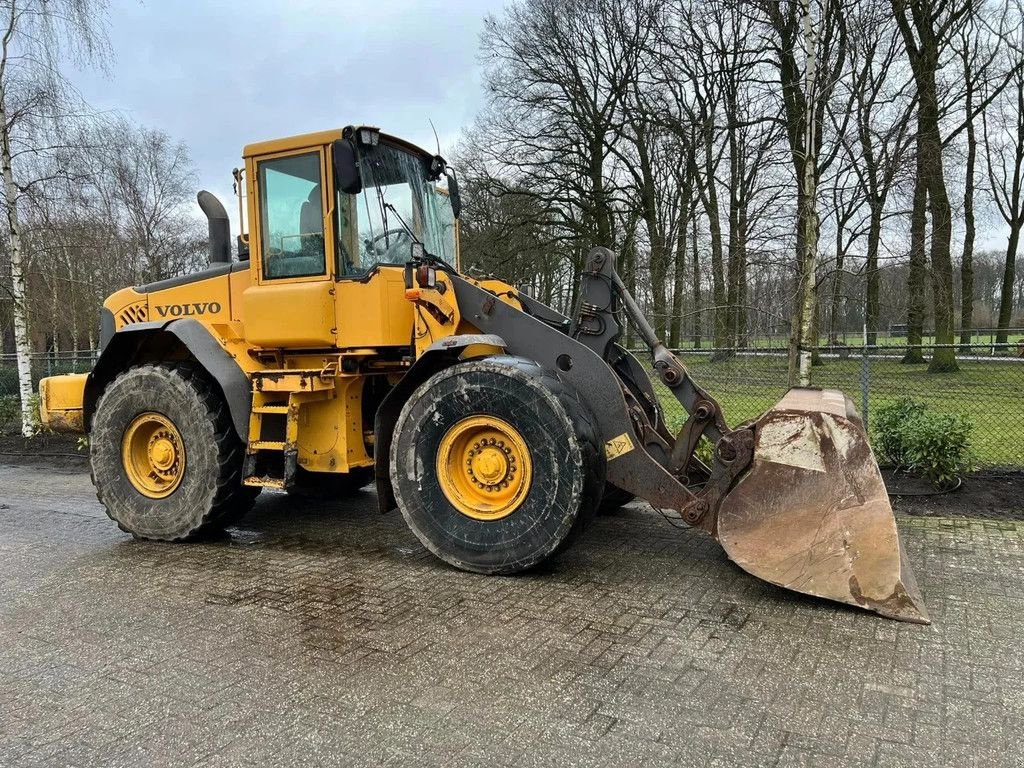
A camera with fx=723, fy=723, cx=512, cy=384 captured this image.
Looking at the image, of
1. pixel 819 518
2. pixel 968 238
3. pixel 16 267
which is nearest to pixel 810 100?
pixel 819 518

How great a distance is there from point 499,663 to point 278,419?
2.90 meters

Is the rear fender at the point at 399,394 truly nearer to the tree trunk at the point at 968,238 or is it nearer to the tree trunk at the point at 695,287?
the tree trunk at the point at 695,287

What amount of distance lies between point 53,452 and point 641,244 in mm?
17863

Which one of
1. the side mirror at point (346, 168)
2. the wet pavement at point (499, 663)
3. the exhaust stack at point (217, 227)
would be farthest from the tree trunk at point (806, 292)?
the exhaust stack at point (217, 227)

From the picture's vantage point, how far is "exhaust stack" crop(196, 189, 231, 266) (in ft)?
20.0

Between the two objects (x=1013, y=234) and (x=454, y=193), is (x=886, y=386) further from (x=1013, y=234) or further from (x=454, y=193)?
(x=1013, y=234)

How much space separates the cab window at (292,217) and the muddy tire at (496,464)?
1.42 metres

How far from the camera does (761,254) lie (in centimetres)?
1338

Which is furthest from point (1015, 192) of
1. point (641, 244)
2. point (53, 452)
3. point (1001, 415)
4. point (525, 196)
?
point (53, 452)

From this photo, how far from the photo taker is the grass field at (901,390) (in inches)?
348

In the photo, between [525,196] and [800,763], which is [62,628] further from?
[525,196]

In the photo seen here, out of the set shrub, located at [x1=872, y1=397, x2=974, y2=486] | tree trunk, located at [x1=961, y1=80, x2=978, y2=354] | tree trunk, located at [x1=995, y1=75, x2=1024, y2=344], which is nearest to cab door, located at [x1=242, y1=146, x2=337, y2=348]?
shrub, located at [x1=872, y1=397, x2=974, y2=486]

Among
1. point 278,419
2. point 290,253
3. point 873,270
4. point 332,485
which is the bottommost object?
point 332,485

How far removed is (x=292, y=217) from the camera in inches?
209
